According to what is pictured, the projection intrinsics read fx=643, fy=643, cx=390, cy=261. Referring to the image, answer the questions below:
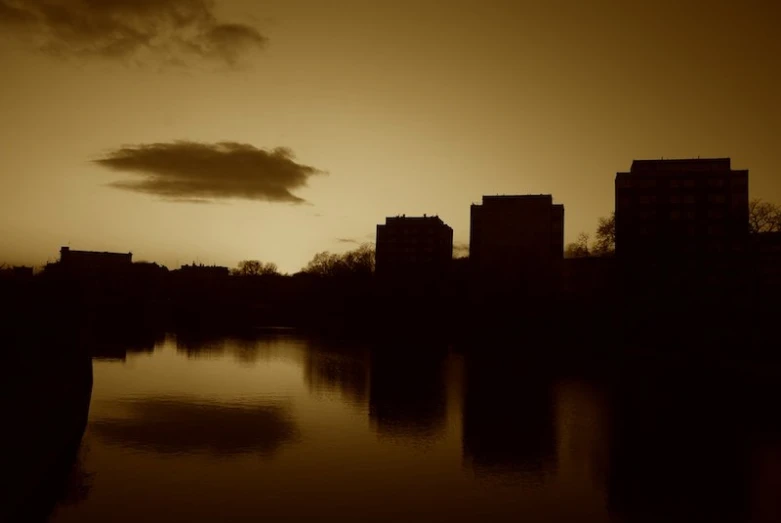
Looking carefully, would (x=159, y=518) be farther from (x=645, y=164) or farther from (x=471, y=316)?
(x=645, y=164)

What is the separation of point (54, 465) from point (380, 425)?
1458 centimetres

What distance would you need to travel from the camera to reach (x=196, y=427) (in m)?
31.0

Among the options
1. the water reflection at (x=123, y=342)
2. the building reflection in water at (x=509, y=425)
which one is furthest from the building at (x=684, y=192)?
the water reflection at (x=123, y=342)

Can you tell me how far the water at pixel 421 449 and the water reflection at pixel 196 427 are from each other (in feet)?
0.41

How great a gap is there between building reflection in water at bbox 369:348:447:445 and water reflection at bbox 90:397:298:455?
5.02 m

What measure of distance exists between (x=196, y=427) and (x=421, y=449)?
11.2m

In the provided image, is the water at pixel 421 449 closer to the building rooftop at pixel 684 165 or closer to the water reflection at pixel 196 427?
the water reflection at pixel 196 427

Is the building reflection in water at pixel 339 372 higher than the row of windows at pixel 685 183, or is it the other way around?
the row of windows at pixel 685 183

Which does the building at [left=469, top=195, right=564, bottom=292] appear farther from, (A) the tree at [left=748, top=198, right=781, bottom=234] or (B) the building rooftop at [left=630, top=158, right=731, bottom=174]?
(A) the tree at [left=748, top=198, right=781, bottom=234]

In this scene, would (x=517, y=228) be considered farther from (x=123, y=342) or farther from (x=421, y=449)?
(x=421, y=449)

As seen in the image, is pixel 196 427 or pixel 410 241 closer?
pixel 196 427

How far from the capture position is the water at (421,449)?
66.7 feet

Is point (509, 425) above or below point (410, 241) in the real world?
below

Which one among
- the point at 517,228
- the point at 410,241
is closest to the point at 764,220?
the point at 517,228
